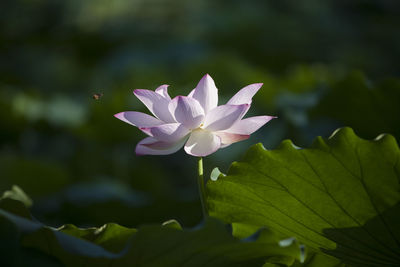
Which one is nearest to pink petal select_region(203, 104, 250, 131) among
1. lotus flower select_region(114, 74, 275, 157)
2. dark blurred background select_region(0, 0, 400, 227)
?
lotus flower select_region(114, 74, 275, 157)

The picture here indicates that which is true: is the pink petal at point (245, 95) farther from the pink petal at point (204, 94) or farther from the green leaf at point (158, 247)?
the green leaf at point (158, 247)

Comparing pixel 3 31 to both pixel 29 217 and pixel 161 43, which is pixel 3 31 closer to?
pixel 161 43

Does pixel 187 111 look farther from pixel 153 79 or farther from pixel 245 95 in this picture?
pixel 153 79

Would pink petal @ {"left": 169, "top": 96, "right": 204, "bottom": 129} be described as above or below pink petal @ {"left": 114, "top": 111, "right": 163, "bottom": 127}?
above

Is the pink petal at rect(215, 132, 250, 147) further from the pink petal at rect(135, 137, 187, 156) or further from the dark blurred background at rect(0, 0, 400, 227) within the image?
the dark blurred background at rect(0, 0, 400, 227)

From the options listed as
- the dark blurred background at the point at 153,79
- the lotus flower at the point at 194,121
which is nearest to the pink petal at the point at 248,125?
the lotus flower at the point at 194,121

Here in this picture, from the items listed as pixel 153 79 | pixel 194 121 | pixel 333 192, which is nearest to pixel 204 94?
pixel 194 121
